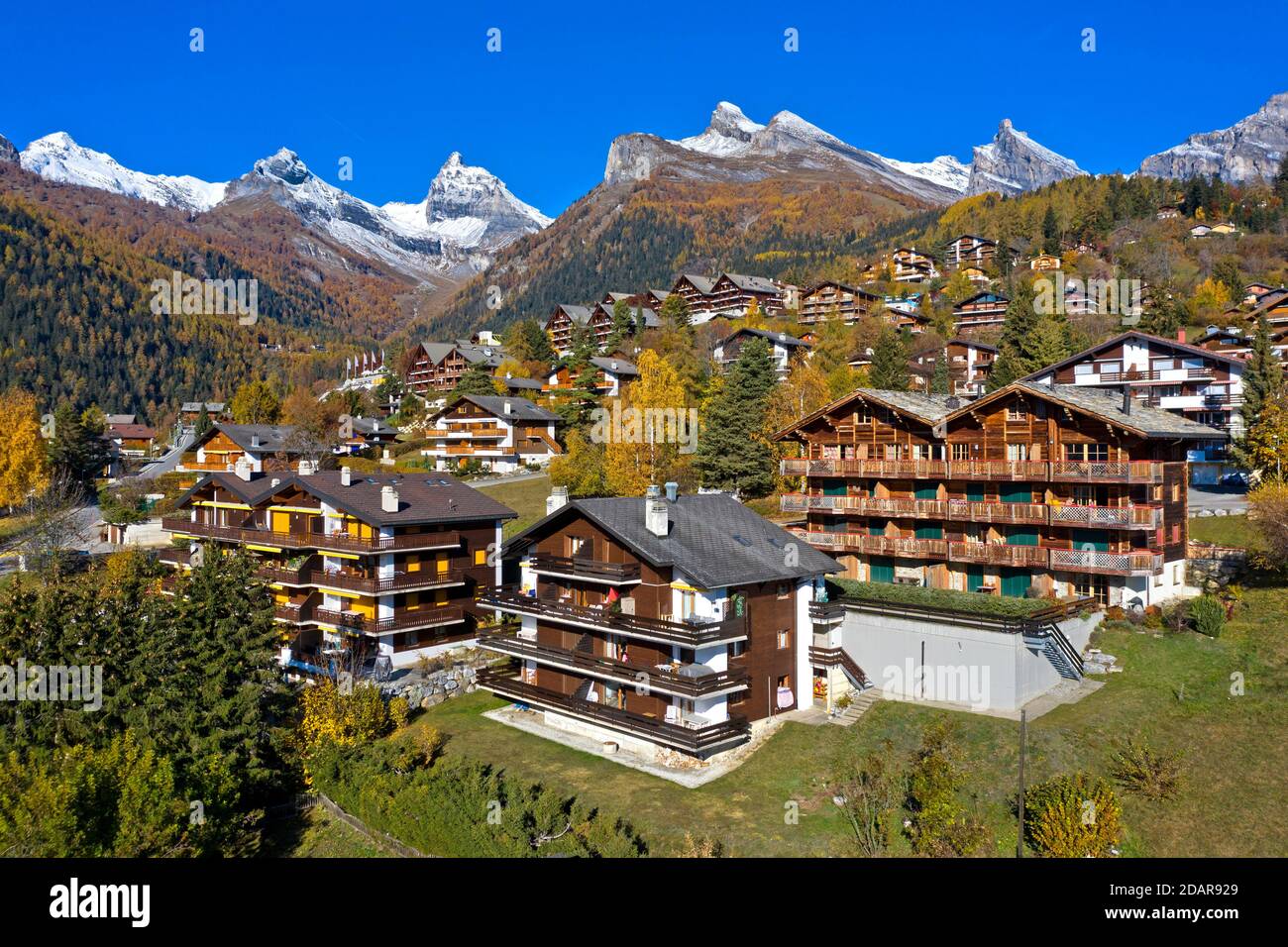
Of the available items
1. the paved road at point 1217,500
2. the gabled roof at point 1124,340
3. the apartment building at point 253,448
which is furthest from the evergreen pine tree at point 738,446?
the apartment building at point 253,448

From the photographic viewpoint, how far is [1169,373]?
70.4 m

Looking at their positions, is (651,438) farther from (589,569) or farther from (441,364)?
(441,364)

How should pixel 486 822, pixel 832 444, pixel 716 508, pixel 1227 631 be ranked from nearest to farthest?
pixel 486 822, pixel 1227 631, pixel 716 508, pixel 832 444

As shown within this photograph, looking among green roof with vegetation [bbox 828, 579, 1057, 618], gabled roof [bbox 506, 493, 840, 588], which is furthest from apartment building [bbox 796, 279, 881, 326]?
gabled roof [bbox 506, 493, 840, 588]

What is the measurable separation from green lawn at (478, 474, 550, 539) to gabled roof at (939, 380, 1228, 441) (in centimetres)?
3135

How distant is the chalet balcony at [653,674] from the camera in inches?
1234

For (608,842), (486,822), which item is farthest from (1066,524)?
(486,822)

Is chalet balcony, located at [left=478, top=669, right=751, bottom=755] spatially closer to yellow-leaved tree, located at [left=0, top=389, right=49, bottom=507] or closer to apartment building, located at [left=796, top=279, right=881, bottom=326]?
yellow-leaved tree, located at [left=0, top=389, right=49, bottom=507]

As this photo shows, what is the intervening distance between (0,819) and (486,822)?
13.1 meters

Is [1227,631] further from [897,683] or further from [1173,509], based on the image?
[897,683]

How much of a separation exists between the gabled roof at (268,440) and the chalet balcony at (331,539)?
33470 millimetres

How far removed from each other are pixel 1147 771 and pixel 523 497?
52483 millimetres

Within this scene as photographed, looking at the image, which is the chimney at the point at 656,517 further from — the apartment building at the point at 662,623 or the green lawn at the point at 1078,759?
the green lawn at the point at 1078,759
